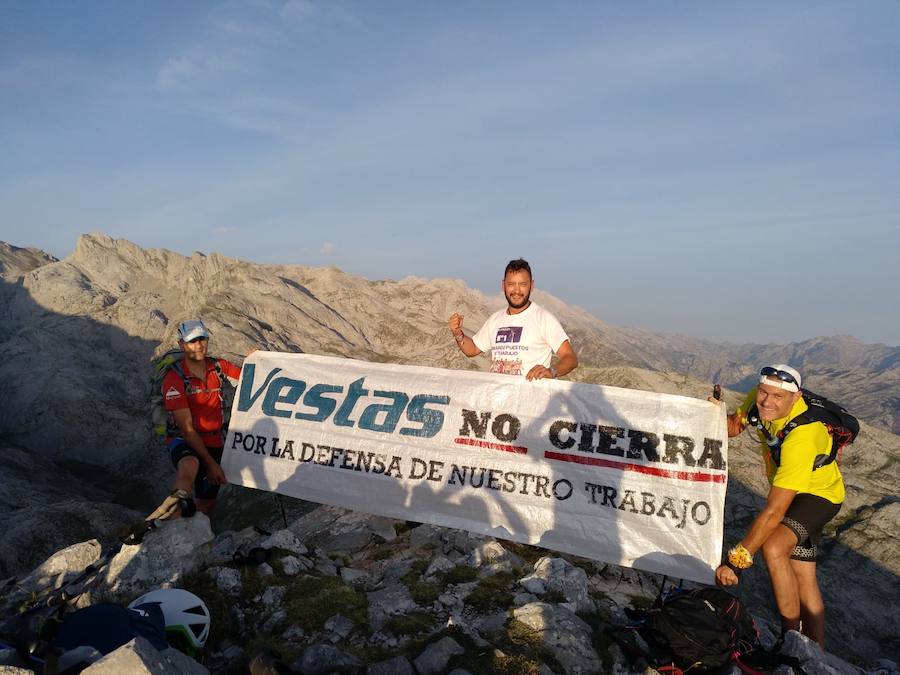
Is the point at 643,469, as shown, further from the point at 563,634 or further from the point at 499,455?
the point at 563,634

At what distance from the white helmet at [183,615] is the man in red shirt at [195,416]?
1.96 m

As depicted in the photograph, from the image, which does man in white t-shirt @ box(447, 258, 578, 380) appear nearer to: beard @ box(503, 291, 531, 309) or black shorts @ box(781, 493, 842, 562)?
beard @ box(503, 291, 531, 309)

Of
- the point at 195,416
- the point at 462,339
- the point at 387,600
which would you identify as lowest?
the point at 387,600

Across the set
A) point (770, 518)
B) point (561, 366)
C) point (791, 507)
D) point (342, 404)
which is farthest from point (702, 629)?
point (342, 404)

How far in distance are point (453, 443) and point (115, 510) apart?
62.0ft

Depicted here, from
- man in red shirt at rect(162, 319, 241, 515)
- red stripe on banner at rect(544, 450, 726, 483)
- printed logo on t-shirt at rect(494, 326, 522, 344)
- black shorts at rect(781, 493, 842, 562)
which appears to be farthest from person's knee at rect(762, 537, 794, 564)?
man in red shirt at rect(162, 319, 241, 515)

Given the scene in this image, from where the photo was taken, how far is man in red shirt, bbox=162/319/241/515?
7797 mm

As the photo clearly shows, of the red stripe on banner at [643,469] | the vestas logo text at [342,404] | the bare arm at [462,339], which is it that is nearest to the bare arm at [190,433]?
the vestas logo text at [342,404]

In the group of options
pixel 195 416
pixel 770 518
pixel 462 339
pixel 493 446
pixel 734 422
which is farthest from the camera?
pixel 462 339

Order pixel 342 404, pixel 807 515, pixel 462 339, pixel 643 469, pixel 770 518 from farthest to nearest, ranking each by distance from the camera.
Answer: pixel 342 404 → pixel 462 339 → pixel 643 469 → pixel 807 515 → pixel 770 518

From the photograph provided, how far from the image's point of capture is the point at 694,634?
5094 mm

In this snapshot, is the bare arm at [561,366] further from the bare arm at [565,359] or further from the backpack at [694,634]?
the backpack at [694,634]

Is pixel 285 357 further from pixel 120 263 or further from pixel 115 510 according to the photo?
pixel 120 263

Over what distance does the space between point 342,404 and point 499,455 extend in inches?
116
